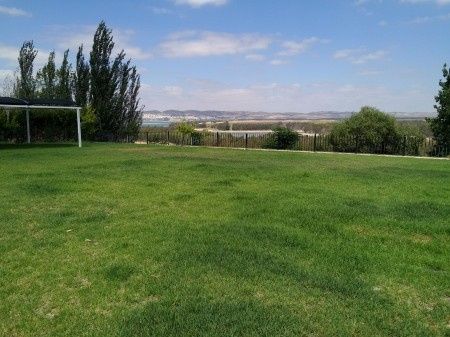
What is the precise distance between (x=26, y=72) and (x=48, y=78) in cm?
148

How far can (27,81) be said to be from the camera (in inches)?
1254

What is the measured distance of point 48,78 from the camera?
32.1 metres

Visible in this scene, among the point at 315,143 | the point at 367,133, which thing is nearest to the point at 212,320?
the point at 315,143

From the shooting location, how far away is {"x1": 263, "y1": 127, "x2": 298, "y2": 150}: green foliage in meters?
25.1

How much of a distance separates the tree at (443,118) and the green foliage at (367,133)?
1.93 metres

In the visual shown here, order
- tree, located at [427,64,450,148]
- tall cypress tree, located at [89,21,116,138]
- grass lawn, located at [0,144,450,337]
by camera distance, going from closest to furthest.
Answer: grass lawn, located at [0,144,450,337], tree, located at [427,64,450,148], tall cypress tree, located at [89,21,116,138]

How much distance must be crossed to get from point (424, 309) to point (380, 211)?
3557 millimetres

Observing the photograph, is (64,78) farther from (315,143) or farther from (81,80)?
(315,143)

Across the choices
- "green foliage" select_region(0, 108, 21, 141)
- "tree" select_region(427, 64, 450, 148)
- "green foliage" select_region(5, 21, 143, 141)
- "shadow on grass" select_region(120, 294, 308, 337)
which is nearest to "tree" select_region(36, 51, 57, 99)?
"green foliage" select_region(5, 21, 143, 141)

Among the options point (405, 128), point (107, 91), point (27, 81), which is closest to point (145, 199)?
point (405, 128)

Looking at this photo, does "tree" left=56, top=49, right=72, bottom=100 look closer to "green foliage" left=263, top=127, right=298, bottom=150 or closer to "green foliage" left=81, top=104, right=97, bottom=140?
"green foliage" left=81, top=104, right=97, bottom=140

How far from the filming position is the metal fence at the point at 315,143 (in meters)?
22.9

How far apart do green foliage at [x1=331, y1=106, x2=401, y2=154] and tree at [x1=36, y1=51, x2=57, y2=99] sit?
64.8ft

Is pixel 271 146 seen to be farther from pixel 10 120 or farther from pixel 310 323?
pixel 310 323
